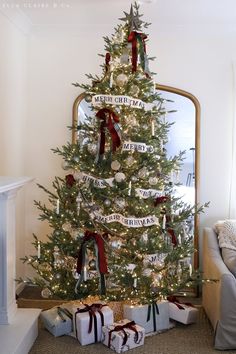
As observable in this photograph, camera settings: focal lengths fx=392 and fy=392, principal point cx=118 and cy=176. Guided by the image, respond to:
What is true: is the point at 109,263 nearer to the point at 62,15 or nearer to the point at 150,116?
the point at 150,116

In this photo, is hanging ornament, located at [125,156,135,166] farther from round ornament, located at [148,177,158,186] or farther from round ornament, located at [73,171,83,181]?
round ornament, located at [73,171,83,181]

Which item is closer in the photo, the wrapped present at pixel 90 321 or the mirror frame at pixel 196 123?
the wrapped present at pixel 90 321

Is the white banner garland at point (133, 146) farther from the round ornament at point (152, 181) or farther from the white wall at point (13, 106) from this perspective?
the white wall at point (13, 106)

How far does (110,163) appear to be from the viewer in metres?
2.90

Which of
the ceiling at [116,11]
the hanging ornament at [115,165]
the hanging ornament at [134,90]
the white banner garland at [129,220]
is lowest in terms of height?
the white banner garland at [129,220]

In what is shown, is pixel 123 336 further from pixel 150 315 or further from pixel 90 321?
pixel 150 315

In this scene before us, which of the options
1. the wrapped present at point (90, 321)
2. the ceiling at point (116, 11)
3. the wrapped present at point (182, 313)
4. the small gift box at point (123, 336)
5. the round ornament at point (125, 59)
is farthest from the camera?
the ceiling at point (116, 11)

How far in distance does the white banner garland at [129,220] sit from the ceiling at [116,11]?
176 centimetres

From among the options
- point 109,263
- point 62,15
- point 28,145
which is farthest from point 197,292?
point 62,15

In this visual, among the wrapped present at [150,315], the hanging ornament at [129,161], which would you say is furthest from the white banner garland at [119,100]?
the wrapped present at [150,315]

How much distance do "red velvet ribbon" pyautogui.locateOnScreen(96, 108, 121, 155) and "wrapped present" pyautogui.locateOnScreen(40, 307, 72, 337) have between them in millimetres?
1265

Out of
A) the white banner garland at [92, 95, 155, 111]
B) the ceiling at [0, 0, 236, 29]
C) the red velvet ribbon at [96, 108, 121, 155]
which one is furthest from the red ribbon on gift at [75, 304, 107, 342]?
the ceiling at [0, 0, 236, 29]

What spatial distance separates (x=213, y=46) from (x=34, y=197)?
7.62 ft

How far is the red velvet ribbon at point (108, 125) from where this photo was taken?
2797 millimetres
